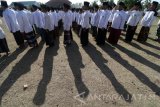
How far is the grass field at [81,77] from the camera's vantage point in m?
4.46

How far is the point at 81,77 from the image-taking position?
5.58 metres

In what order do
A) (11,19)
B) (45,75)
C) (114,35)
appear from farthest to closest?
(114,35) < (11,19) < (45,75)

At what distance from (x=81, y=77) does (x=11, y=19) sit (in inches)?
158

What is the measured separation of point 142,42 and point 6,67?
6561mm

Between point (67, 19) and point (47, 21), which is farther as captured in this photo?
point (67, 19)

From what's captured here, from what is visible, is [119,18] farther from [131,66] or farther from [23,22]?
[23,22]

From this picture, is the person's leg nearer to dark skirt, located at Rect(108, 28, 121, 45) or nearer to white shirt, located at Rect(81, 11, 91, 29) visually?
white shirt, located at Rect(81, 11, 91, 29)

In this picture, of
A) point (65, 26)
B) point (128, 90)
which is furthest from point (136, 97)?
point (65, 26)

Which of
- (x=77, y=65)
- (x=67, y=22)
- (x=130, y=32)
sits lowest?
(x=77, y=65)

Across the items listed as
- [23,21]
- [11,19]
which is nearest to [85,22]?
[23,21]

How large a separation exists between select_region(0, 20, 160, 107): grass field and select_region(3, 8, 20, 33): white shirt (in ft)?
3.45

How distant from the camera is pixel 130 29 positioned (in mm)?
9570

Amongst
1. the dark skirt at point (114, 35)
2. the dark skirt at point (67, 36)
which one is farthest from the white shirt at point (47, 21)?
the dark skirt at point (114, 35)

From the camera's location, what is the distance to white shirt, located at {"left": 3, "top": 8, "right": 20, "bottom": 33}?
24.6ft
